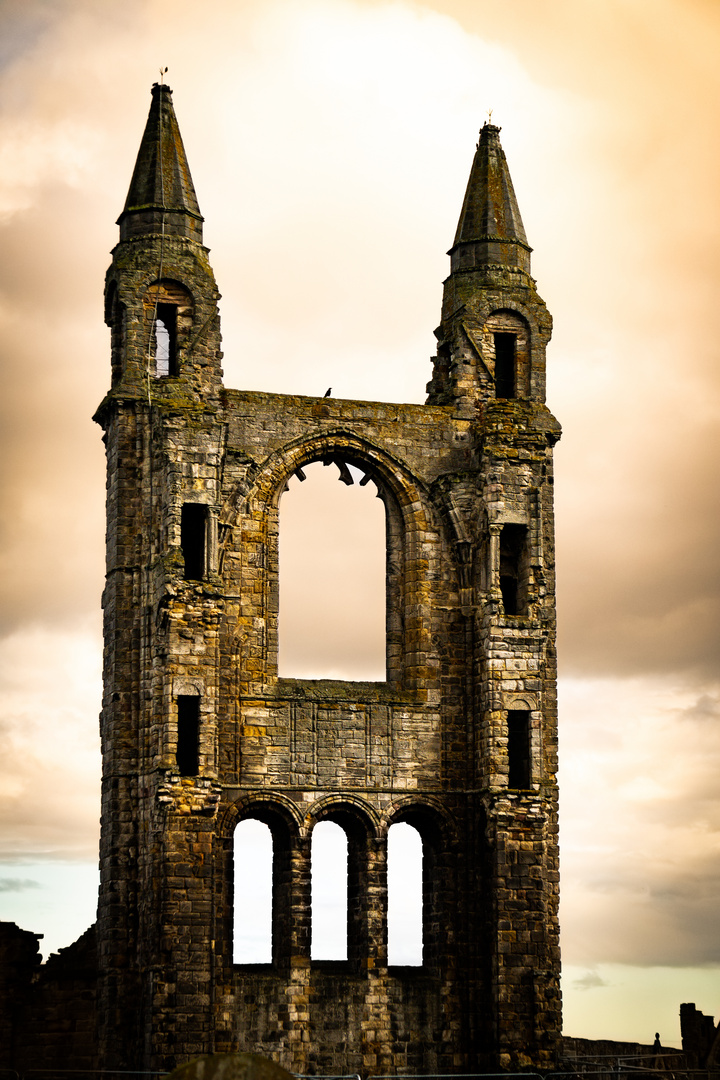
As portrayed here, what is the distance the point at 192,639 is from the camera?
33.8 m

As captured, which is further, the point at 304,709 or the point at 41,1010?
the point at 304,709

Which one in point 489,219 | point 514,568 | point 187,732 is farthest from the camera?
point 489,219

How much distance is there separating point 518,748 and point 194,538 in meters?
6.85

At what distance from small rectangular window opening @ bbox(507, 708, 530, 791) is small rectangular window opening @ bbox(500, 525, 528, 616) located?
6.16 ft

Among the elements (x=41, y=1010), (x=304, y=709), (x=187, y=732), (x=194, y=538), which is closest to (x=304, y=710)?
(x=304, y=709)

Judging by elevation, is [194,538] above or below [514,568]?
above

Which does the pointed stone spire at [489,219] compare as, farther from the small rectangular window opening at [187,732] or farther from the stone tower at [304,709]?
the small rectangular window opening at [187,732]

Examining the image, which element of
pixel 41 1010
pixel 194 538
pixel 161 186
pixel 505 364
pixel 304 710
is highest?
pixel 161 186

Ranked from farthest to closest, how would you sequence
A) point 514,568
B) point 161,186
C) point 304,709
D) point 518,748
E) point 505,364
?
point 505,364
point 161,186
point 514,568
point 518,748
point 304,709

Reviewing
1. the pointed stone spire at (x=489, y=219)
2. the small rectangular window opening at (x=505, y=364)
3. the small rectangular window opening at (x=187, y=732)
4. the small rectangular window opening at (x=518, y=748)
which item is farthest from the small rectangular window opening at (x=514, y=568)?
the small rectangular window opening at (x=187, y=732)

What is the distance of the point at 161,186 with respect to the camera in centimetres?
3669

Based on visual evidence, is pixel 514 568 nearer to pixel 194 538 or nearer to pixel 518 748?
pixel 518 748

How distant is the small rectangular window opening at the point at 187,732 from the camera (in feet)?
111

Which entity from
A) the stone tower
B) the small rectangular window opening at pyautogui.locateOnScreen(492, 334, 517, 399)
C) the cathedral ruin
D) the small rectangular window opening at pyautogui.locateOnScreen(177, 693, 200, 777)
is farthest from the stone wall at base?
the small rectangular window opening at pyautogui.locateOnScreen(492, 334, 517, 399)
